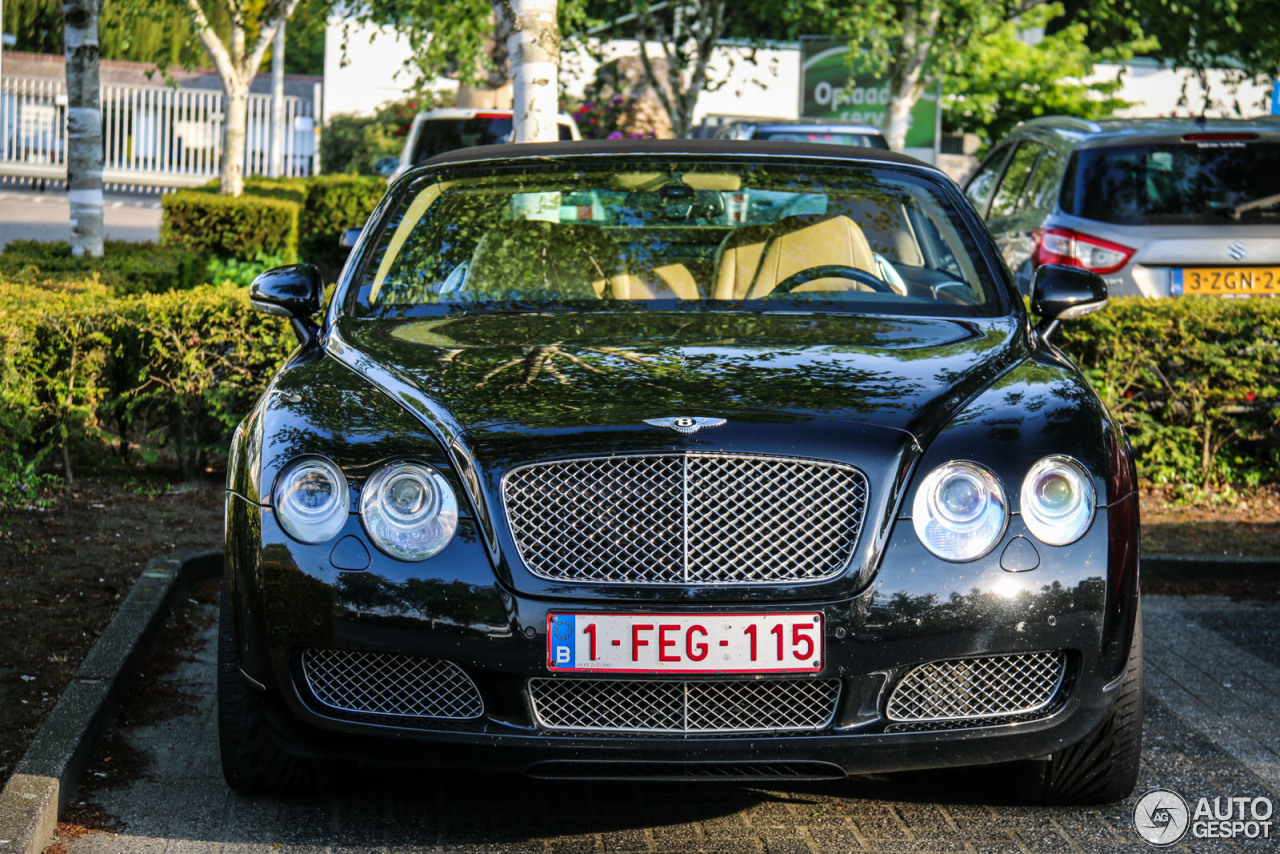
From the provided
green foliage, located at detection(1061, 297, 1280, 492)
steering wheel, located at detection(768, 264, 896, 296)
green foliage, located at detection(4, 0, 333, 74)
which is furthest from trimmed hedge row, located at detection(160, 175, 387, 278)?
steering wheel, located at detection(768, 264, 896, 296)

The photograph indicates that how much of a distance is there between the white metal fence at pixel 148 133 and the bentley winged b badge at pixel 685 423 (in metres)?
35.5

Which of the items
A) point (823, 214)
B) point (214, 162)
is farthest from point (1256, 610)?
point (214, 162)

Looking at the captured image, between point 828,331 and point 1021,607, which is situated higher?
point 828,331

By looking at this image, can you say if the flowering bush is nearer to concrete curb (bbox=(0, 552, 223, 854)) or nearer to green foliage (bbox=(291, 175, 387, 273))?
green foliage (bbox=(291, 175, 387, 273))

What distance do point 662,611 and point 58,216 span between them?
92.9 ft

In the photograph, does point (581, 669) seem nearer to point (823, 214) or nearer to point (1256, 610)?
point (823, 214)

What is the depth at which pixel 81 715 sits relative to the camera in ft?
13.4

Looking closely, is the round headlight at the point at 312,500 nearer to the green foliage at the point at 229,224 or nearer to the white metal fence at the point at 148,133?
the green foliage at the point at 229,224

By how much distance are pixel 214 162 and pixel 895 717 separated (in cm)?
3764

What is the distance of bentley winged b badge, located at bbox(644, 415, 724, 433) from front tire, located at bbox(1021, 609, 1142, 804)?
1.09 m

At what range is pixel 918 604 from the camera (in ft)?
10.9

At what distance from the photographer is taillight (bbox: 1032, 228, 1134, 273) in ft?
27.4

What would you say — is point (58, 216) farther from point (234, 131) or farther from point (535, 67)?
point (535, 67)

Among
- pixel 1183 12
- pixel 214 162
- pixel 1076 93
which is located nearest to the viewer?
pixel 1183 12
